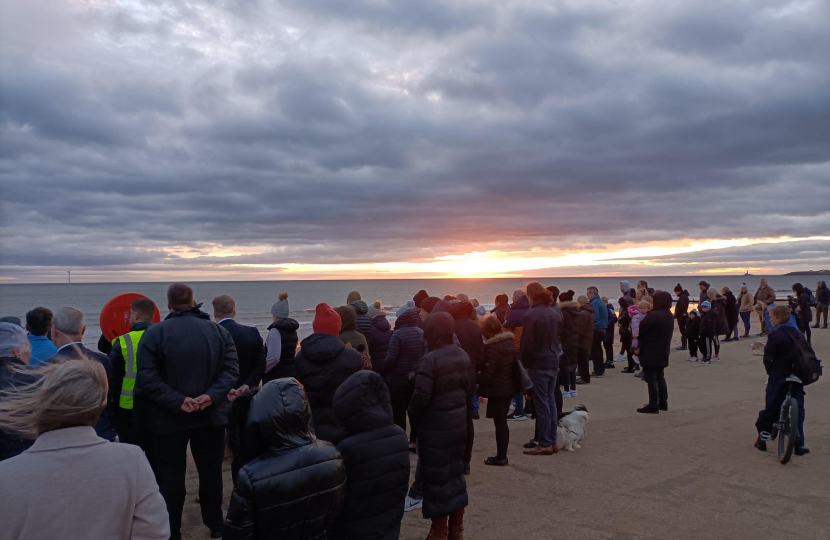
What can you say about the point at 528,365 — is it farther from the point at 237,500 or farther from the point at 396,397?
the point at 237,500

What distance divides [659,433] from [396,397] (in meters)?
3.95

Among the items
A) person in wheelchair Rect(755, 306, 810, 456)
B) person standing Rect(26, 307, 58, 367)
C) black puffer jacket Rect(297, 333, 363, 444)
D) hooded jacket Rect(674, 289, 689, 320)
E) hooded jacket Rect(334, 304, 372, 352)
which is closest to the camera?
person standing Rect(26, 307, 58, 367)

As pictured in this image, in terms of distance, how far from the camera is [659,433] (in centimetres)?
745

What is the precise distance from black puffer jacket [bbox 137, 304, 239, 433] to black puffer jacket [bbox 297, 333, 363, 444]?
0.62m

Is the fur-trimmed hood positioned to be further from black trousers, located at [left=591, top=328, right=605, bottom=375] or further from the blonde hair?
black trousers, located at [left=591, top=328, right=605, bottom=375]

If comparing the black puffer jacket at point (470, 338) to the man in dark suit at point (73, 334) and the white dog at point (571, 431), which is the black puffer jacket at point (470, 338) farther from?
the man in dark suit at point (73, 334)

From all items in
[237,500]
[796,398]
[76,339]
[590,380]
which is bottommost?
[590,380]

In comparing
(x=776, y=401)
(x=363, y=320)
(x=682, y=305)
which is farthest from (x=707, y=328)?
(x=363, y=320)

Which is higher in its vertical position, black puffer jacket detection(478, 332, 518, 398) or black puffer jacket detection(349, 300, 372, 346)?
black puffer jacket detection(349, 300, 372, 346)

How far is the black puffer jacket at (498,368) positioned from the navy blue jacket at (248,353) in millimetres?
2413

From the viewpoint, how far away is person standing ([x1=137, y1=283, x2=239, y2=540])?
3891 millimetres

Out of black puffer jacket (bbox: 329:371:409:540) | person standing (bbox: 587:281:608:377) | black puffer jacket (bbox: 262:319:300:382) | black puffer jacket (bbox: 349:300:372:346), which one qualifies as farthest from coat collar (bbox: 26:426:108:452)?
person standing (bbox: 587:281:608:377)

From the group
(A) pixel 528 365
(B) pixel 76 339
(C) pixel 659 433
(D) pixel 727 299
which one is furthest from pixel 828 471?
(D) pixel 727 299

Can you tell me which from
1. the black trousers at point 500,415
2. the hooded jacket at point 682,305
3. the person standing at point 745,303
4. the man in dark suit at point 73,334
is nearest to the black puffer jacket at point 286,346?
the man in dark suit at point 73,334
